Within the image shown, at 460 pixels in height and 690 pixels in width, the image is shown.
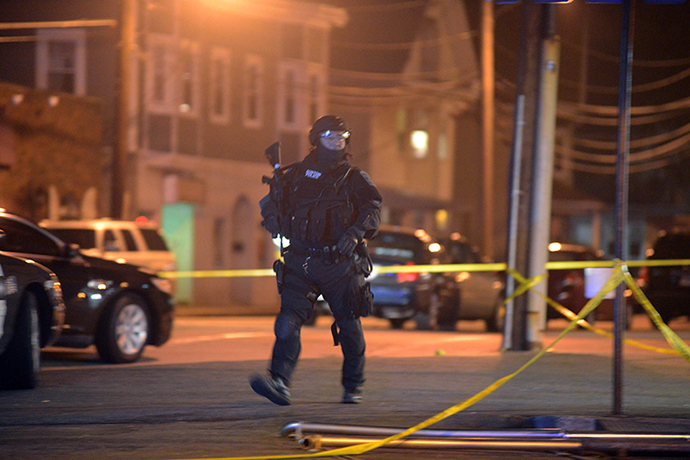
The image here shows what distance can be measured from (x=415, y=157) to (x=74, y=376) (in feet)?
95.2

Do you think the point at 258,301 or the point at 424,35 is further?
the point at 424,35

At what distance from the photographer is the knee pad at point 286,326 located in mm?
6637

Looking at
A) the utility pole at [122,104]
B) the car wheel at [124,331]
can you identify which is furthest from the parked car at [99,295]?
the utility pole at [122,104]

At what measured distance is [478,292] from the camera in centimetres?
1695

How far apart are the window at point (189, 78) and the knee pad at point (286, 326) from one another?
20276mm

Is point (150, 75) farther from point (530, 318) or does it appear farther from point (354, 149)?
point (530, 318)

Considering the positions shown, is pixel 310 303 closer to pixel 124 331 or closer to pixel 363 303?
pixel 363 303

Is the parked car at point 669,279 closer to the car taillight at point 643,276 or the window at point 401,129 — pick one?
the car taillight at point 643,276

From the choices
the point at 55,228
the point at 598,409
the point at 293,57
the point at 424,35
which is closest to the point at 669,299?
the point at 55,228

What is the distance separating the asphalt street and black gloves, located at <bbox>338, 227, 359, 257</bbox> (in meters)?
1.04

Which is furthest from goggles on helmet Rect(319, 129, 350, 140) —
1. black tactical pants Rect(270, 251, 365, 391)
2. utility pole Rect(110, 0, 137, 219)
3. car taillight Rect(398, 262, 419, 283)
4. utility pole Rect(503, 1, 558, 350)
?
utility pole Rect(110, 0, 137, 219)

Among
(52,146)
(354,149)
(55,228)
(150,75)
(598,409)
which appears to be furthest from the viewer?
(354,149)

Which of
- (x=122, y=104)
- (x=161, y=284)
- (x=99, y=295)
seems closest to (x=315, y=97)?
(x=122, y=104)

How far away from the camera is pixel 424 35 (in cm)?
3659
